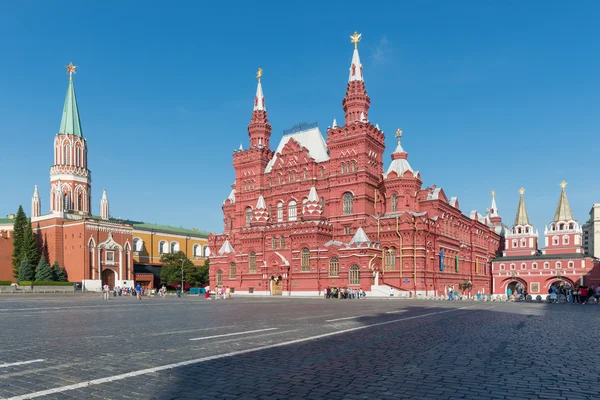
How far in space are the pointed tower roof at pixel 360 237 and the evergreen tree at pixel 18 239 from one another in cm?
5116

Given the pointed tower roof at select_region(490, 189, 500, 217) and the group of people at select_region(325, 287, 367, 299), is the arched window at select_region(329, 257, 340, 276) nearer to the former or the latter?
the group of people at select_region(325, 287, 367, 299)

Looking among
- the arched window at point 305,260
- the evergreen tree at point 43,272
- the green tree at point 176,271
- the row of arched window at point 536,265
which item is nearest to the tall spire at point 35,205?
the evergreen tree at point 43,272

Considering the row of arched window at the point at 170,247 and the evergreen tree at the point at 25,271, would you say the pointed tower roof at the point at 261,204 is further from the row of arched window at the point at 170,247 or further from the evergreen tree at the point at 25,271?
the row of arched window at the point at 170,247

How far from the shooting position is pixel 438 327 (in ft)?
56.4

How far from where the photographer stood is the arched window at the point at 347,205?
5728 centimetres

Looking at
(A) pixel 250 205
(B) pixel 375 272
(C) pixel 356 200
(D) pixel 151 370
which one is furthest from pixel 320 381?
(A) pixel 250 205

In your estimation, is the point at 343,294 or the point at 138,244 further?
the point at 138,244

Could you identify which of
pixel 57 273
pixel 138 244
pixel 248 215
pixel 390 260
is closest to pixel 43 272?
pixel 57 273

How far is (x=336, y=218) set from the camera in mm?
57844

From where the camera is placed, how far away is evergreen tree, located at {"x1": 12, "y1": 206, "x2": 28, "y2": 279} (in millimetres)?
72438

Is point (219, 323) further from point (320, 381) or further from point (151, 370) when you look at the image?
point (320, 381)

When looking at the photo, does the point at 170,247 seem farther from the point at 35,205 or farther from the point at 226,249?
the point at 226,249

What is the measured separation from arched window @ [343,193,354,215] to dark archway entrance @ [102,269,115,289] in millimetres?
40769

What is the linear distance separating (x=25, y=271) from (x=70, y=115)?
2820 cm
